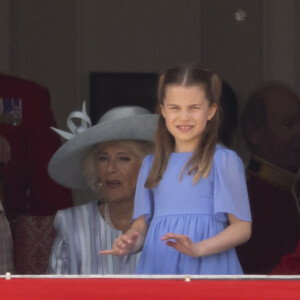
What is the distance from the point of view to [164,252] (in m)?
2.70

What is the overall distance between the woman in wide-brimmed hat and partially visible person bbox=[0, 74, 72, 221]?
40cm

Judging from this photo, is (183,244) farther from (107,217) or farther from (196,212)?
(107,217)

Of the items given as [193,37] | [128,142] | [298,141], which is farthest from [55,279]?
[193,37]

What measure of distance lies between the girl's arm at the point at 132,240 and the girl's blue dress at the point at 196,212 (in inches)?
1.0

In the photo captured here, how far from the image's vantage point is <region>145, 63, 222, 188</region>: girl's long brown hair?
107 inches

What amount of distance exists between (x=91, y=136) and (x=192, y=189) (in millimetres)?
719

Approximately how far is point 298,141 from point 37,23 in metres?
1.79

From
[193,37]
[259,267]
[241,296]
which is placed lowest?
[259,267]

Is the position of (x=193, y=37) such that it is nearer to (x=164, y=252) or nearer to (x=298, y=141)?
(x=298, y=141)

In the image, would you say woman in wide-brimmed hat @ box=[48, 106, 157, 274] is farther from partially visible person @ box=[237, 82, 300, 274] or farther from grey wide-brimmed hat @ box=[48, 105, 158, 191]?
partially visible person @ box=[237, 82, 300, 274]

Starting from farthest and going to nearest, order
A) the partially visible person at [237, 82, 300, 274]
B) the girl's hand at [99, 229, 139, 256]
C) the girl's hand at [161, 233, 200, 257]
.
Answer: the partially visible person at [237, 82, 300, 274] < the girl's hand at [99, 229, 139, 256] < the girl's hand at [161, 233, 200, 257]

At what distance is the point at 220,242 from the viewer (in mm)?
2609

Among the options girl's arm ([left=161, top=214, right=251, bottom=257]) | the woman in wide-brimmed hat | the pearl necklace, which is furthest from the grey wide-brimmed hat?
girl's arm ([left=161, top=214, right=251, bottom=257])

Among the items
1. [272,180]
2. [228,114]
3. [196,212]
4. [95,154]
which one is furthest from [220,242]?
[228,114]
